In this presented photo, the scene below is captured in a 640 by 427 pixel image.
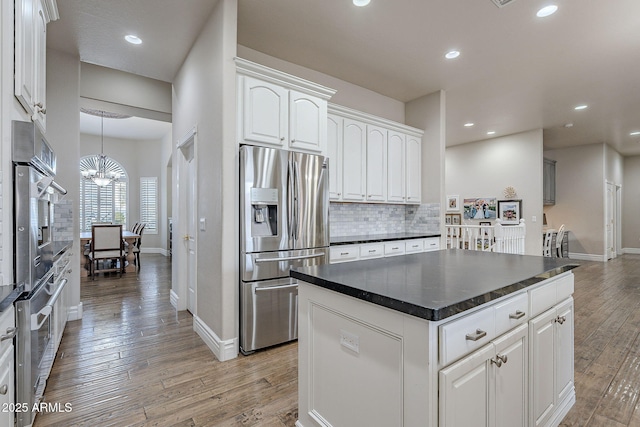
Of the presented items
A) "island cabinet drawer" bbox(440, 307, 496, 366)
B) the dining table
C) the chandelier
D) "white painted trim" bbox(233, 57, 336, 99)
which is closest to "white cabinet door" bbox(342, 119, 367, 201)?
"white painted trim" bbox(233, 57, 336, 99)

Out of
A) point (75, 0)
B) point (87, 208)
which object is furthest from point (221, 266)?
point (87, 208)

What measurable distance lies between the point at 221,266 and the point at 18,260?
128 cm

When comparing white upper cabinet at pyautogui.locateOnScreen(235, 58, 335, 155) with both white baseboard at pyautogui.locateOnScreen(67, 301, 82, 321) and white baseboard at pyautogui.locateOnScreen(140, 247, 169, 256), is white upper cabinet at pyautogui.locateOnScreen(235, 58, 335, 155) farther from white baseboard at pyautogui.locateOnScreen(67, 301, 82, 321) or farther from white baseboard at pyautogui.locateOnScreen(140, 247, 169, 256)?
white baseboard at pyautogui.locateOnScreen(140, 247, 169, 256)

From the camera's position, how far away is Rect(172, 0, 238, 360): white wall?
103 inches

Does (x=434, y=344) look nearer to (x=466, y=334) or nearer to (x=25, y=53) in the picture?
(x=466, y=334)

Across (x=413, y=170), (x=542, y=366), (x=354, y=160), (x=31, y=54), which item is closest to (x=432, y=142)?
(x=413, y=170)

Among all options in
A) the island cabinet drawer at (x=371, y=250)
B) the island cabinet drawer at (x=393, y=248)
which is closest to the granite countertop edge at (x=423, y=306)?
the island cabinet drawer at (x=371, y=250)

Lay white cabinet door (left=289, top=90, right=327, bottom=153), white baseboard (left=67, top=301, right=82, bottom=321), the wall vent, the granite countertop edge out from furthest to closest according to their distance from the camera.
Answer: white baseboard (left=67, top=301, right=82, bottom=321) → white cabinet door (left=289, top=90, right=327, bottom=153) → the wall vent → the granite countertop edge

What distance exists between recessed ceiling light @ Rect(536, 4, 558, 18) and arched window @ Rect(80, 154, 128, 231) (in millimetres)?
9907

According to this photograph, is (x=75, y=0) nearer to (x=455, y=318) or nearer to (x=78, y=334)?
(x=78, y=334)

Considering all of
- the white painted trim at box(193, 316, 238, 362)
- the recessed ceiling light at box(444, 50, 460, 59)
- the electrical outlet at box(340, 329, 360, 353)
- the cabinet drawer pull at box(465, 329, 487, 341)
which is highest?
the recessed ceiling light at box(444, 50, 460, 59)

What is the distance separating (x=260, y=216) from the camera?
2.73 m

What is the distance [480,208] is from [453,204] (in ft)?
2.48

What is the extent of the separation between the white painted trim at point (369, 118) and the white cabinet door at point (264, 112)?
100cm
